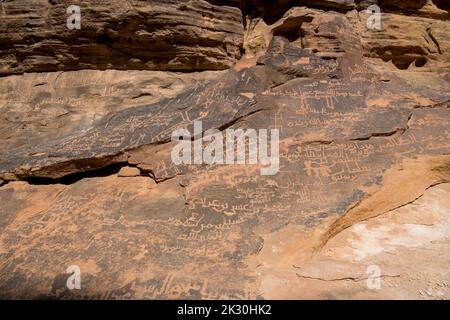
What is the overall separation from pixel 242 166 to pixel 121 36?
223 cm

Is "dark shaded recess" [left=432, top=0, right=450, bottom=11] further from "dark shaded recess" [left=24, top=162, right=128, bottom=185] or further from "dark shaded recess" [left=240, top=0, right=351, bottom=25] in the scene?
"dark shaded recess" [left=24, top=162, right=128, bottom=185]

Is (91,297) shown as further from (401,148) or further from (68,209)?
(401,148)

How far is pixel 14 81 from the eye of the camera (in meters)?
4.47

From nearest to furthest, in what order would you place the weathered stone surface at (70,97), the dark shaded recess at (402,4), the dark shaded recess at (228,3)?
the weathered stone surface at (70,97) → the dark shaded recess at (228,3) → the dark shaded recess at (402,4)

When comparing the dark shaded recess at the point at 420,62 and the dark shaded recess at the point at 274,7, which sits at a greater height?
the dark shaded recess at the point at 274,7

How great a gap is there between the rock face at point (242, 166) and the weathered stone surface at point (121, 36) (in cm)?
3

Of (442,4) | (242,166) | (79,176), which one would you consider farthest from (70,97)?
(442,4)

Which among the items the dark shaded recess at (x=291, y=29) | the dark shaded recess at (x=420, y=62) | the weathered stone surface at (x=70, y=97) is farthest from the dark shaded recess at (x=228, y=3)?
the dark shaded recess at (x=420, y=62)

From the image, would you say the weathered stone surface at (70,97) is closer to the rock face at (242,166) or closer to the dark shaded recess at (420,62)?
the rock face at (242,166)

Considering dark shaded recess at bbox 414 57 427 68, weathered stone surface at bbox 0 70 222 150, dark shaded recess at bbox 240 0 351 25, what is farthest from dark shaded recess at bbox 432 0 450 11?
weathered stone surface at bbox 0 70 222 150

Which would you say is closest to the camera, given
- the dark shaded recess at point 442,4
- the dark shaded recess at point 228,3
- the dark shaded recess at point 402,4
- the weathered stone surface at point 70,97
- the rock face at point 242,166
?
the rock face at point 242,166

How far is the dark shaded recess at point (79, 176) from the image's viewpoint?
367 cm

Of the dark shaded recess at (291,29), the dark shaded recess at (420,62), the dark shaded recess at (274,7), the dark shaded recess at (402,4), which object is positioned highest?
the dark shaded recess at (402,4)
